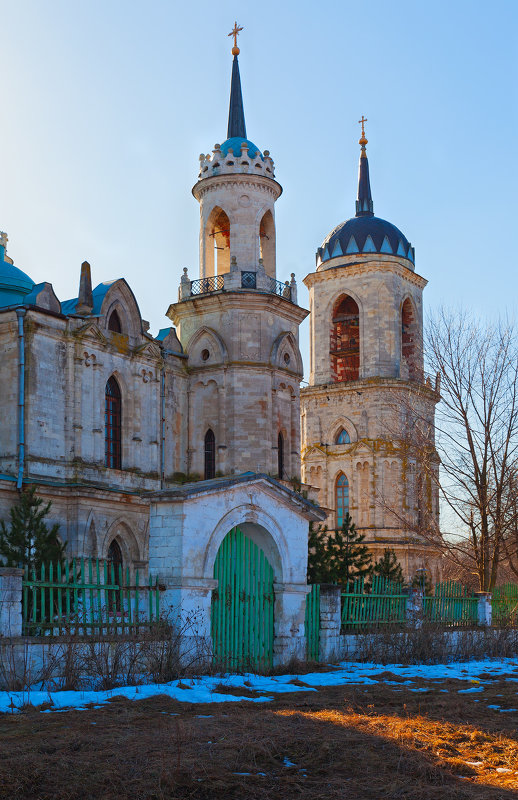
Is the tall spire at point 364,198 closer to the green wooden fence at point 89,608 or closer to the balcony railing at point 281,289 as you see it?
the balcony railing at point 281,289

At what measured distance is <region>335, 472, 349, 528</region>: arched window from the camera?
40.4 meters

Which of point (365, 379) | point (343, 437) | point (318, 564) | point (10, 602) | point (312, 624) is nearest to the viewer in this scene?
point (10, 602)

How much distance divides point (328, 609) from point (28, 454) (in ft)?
36.1

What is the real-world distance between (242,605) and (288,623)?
100cm

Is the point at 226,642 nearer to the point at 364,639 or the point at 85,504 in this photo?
the point at 364,639

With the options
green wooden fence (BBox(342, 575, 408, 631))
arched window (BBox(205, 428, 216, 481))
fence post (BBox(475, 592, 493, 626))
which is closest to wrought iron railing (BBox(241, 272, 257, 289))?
arched window (BBox(205, 428, 216, 481))

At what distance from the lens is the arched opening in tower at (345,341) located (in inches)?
1663

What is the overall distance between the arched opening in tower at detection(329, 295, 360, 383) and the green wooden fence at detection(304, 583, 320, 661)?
25.5 m

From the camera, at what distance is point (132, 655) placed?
41.2ft

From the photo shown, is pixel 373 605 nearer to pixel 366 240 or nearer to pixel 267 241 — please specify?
pixel 267 241

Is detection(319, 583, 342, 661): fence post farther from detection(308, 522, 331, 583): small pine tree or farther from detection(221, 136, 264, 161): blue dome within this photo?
detection(221, 136, 264, 161): blue dome

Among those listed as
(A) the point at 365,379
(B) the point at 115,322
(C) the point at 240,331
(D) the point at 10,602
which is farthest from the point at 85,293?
(D) the point at 10,602

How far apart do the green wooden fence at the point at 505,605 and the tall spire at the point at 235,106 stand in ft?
57.7

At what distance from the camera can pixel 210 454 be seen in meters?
31.1
